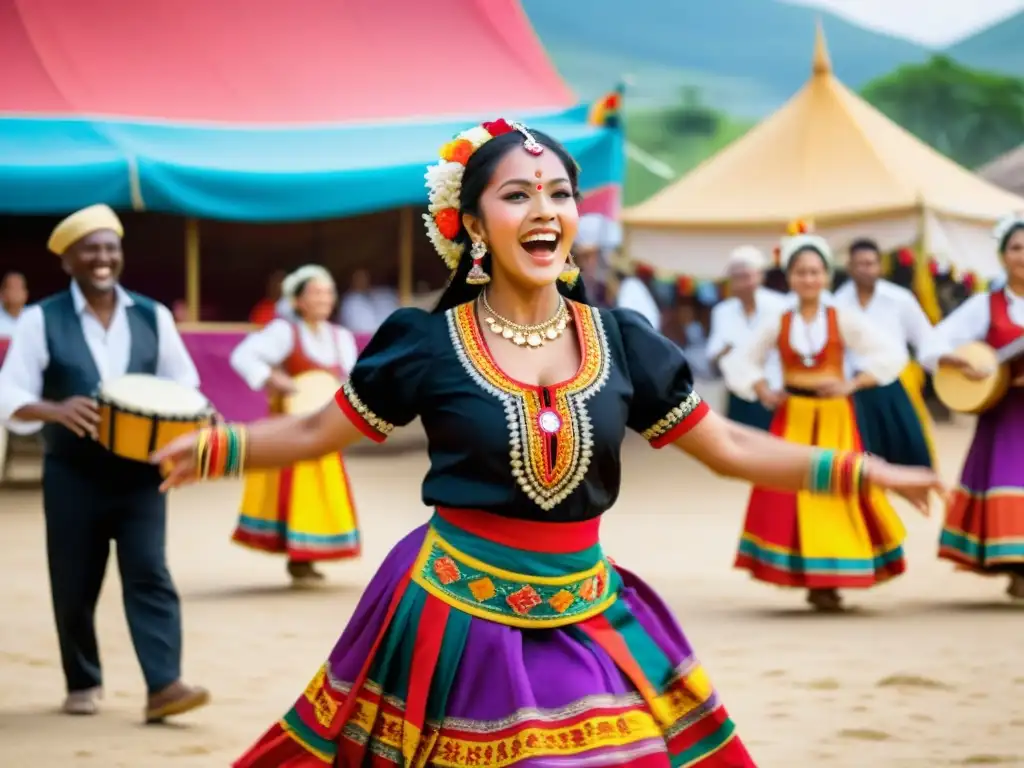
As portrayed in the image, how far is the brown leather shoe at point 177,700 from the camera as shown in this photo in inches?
243

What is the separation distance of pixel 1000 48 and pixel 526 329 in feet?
178

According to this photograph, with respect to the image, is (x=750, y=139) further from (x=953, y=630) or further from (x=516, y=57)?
(x=953, y=630)

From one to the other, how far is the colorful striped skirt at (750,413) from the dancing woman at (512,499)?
8522mm

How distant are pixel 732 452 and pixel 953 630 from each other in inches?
171

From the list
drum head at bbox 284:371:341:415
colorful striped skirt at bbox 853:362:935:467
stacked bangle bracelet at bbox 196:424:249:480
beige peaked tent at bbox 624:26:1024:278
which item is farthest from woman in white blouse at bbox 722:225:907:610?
beige peaked tent at bbox 624:26:1024:278

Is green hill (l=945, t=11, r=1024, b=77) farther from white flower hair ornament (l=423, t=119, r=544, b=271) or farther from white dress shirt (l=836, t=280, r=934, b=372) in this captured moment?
white flower hair ornament (l=423, t=119, r=544, b=271)

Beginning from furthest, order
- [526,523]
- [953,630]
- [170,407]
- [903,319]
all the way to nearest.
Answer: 1. [903,319]
2. [953,630]
3. [170,407]
4. [526,523]

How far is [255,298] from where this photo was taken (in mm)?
20469

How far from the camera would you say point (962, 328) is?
8.87m

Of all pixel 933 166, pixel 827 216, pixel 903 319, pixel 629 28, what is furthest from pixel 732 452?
pixel 629 28

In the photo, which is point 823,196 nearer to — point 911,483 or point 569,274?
point 569,274

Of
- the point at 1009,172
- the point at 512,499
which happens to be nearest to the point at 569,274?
the point at 512,499

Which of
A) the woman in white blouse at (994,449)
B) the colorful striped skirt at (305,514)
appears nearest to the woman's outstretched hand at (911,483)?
the woman in white blouse at (994,449)

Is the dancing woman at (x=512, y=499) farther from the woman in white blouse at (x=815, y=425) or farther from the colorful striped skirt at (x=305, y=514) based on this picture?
the colorful striped skirt at (x=305, y=514)
